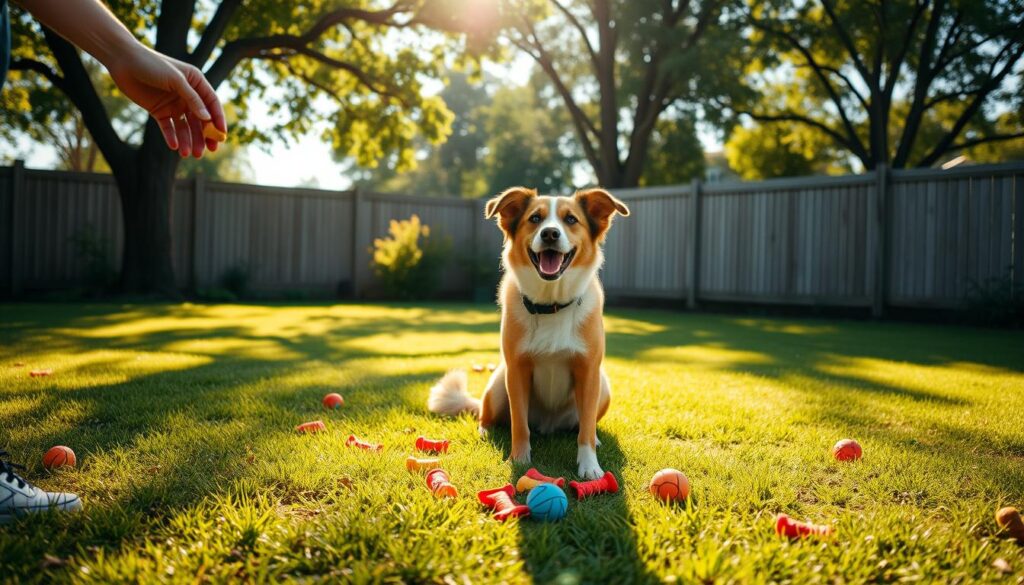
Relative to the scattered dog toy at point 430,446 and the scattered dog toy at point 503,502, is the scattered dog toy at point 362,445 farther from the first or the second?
the scattered dog toy at point 503,502

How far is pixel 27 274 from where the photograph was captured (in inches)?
456

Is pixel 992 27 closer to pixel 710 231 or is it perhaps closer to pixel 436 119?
pixel 710 231

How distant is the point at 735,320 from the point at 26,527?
33.3ft

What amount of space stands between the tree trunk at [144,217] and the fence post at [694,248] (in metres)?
9.86

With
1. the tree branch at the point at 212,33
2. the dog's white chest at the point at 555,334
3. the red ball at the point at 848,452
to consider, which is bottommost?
the red ball at the point at 848,452

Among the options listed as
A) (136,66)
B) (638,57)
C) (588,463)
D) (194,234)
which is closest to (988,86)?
(638,57)

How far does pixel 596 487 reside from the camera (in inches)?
97.4

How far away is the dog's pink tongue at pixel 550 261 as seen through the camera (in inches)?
122

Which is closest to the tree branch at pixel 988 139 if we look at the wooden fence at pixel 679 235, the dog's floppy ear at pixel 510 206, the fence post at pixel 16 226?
the wooden fence at pixel 679 235

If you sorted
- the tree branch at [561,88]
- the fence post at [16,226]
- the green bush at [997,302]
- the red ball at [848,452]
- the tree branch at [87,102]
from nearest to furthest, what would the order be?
1. the red ball at [848,452]
2. the green bush at [997,302]
3. the tree branch at [87,102]
4. the fence post at [16,226]
5. the tree branch at [561,88]

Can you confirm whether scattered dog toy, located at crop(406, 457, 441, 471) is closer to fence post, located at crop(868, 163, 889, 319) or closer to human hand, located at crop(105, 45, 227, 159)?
human hand, located at crop(105, 45, 227, 159)

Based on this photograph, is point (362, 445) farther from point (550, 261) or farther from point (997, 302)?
point (997, 302)

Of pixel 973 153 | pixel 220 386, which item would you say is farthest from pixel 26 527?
pixel 973 153

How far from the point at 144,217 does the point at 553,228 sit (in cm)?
1085
